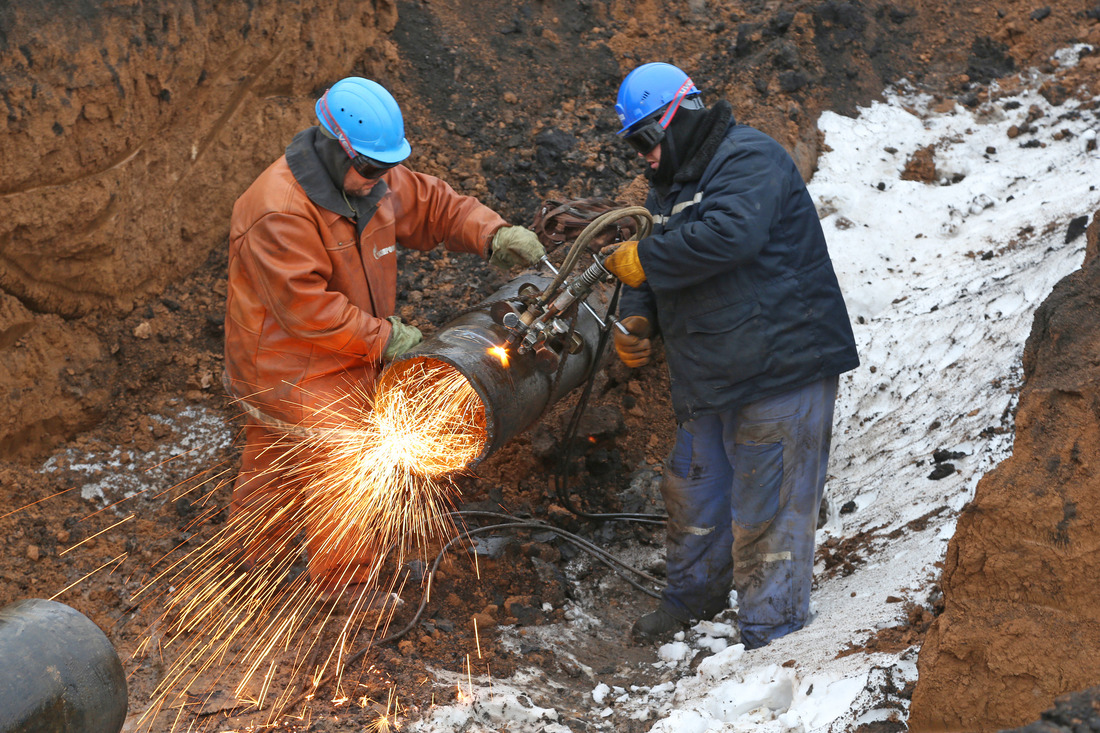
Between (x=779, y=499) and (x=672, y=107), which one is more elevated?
(x=672, y=107)

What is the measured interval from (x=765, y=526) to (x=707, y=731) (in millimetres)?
1036

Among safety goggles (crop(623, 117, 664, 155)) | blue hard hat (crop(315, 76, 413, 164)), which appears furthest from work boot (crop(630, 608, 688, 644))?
blue hard hat (crop(315, 76, 413, 164))

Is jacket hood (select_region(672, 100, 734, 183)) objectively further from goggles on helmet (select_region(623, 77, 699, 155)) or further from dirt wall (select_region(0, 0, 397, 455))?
dirt wall (select_region(0, 0, 397, 455))

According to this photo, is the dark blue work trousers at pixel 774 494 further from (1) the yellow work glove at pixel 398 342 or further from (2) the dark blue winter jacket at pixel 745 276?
(1) the yellow work glove at pixel 398 342

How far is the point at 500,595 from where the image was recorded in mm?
4461

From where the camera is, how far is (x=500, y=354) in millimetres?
→ 3904

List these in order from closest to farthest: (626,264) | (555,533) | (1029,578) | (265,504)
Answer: (1029,578) < (626,264) < (265,504) < (555,533)

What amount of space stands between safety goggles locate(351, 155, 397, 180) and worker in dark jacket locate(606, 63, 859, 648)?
102 cm

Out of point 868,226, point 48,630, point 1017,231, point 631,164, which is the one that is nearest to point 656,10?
point 631,164

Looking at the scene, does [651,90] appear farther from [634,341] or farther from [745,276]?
[634,341]

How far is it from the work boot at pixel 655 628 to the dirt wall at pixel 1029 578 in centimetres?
184

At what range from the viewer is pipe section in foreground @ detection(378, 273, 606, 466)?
3.80 metres

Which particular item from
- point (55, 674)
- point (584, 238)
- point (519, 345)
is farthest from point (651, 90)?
point (55, 674)

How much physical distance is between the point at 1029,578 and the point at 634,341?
80.5 inches
